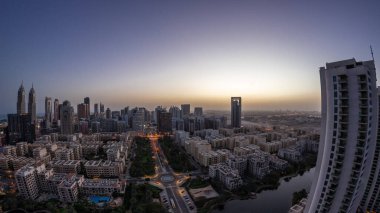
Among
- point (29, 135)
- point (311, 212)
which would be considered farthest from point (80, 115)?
point (311, 212)

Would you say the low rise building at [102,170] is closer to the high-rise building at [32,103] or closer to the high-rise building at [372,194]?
the high-rise building at [372,194]

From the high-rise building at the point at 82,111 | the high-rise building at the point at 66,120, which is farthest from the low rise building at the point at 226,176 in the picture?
the high-rise building at the point at 82,111

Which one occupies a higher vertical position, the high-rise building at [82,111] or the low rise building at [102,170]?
the high-rise building at [82,111]

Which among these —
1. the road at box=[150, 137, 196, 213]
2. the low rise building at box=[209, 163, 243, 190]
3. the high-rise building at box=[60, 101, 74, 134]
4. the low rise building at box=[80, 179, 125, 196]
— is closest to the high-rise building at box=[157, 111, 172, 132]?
the high-rise building at box=[60, 101, 74, 134]

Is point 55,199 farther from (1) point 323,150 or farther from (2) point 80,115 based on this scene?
(2) point 80,115

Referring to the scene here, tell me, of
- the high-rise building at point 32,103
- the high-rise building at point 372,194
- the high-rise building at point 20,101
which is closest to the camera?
the high-rise building at point 372,194

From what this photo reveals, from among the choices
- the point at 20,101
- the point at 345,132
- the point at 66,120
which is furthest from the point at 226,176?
the point at 20,101

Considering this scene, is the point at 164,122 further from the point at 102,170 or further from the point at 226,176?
the point at 226,176
